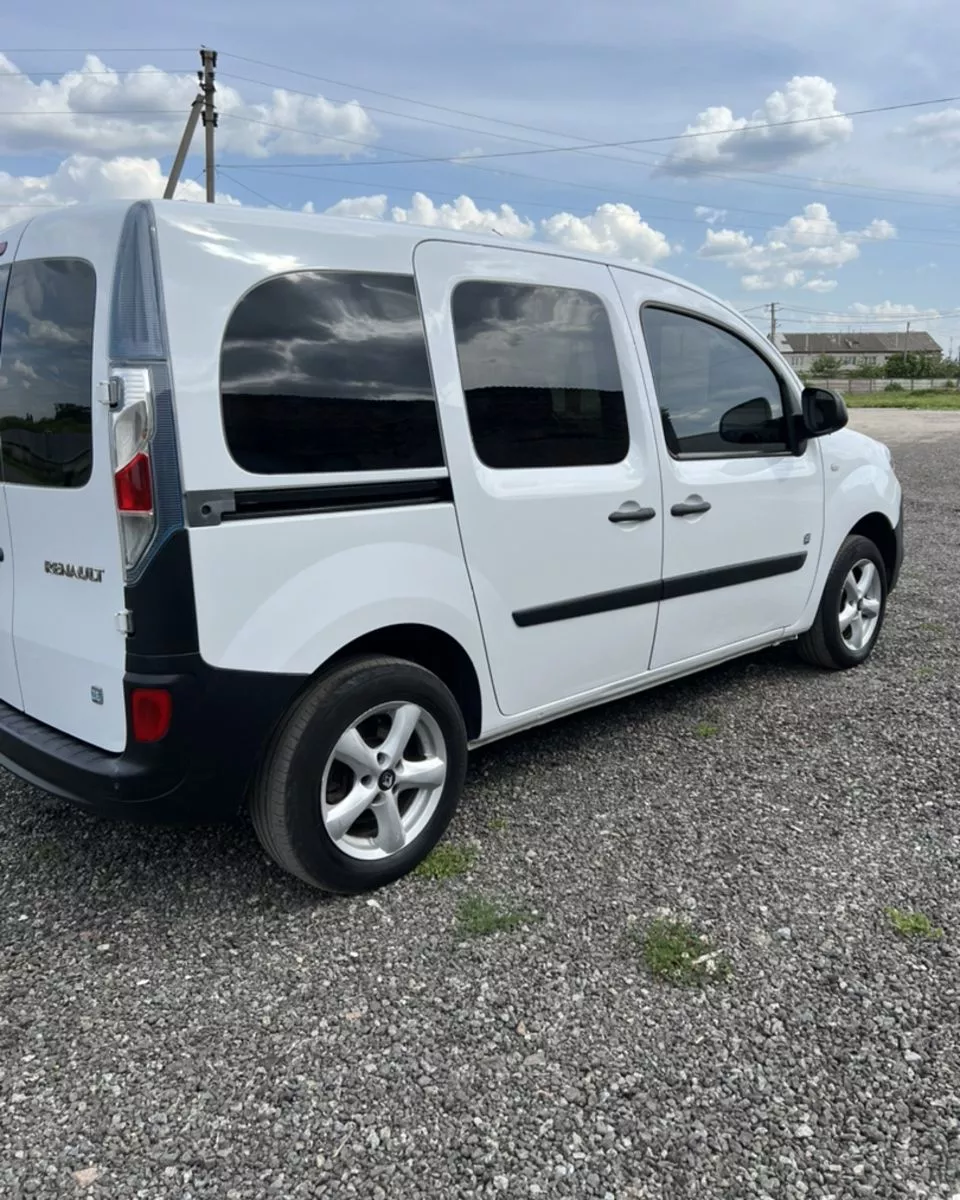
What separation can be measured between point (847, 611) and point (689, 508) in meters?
1.66

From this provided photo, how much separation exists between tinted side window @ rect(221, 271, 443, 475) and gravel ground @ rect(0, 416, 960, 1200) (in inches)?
53.4

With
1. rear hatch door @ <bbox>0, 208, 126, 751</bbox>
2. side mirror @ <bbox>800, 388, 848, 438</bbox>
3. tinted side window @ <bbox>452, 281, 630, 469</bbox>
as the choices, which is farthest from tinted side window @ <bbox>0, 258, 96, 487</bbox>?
side mirror @ <bbox>800, 388, 848, 438</bbox>

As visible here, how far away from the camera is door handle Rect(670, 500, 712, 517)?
3774mm

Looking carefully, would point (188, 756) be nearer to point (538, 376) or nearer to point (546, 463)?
point (546, 463)

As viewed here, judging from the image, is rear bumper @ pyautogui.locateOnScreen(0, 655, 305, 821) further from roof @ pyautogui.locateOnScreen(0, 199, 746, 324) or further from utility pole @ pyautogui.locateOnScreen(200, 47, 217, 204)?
utility pole @ pyautogui.locateOnScreen(200, 47, 217, 204)

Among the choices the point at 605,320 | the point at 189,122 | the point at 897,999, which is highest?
the point at 189,122

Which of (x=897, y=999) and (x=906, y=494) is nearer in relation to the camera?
(x=897, y=999)

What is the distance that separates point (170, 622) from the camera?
7.86ft

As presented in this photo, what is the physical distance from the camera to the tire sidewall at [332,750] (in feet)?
8.77

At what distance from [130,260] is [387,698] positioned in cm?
136

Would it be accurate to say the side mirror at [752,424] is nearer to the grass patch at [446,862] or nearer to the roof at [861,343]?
the grass patch at [446,862]

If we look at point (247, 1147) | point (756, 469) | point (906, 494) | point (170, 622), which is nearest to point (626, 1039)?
point (247, 1147)

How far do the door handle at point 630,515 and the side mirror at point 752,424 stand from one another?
0.67 meters

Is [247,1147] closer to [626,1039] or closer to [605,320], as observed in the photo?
[626,1039]
